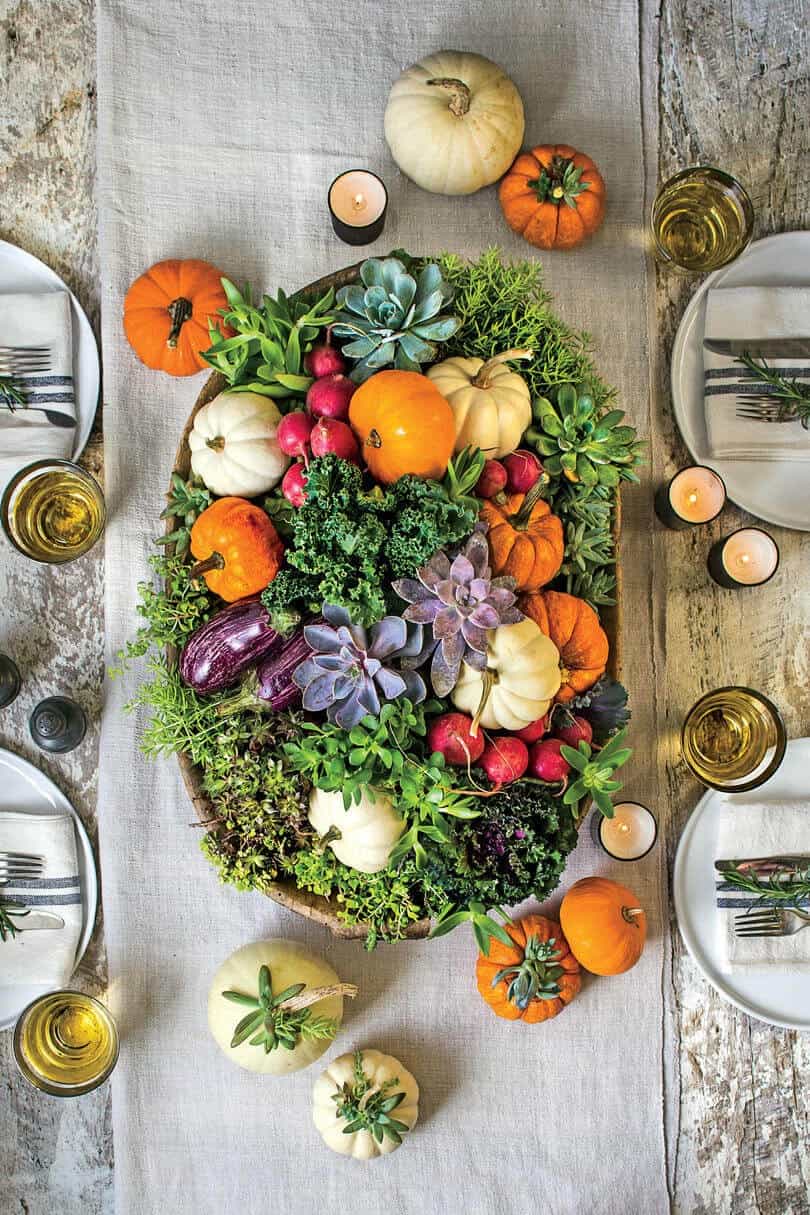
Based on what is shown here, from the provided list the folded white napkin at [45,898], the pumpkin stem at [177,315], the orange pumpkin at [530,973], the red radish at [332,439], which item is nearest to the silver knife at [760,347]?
the red radish at [332,439]

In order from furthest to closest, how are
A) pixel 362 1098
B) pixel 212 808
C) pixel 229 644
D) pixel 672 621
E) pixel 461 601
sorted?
pixel 672 621 < pixel 362 1098 < pixel 212 808 < pixel 229 644 < pixel 461 601

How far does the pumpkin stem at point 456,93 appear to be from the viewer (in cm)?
124

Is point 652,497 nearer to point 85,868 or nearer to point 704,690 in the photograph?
point 704,690

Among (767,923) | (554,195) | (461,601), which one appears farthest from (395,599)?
(767,923)

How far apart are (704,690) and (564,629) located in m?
0.41

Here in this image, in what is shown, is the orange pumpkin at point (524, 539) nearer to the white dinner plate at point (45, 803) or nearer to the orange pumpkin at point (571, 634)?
the orange pumpkin at point (571, 634)

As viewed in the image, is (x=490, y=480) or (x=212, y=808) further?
(x=212, y=808)

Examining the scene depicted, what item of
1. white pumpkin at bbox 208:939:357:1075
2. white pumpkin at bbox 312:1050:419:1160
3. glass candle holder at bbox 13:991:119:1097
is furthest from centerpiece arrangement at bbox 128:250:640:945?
glass candle holder at bbox 13:991:119:1097

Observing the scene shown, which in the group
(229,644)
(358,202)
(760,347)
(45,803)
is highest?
(358,202)

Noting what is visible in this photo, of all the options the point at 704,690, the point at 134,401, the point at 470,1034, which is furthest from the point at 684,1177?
the point at 134,401

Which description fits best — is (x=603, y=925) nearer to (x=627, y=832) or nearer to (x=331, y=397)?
(x=627, y=832)

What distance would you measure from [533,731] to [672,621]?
41cm

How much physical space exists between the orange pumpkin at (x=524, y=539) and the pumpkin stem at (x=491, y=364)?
130mm

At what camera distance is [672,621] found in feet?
4.66
